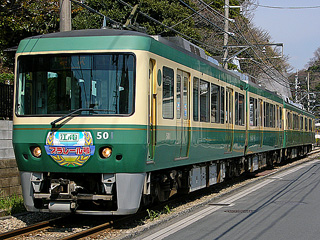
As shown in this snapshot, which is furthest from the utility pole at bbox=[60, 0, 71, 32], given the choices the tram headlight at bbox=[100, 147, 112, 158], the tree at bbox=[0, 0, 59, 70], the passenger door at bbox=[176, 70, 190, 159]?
the tree at bbox=[0, 0, 59, 70]

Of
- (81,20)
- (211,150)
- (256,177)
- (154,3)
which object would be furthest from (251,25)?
(211,150)

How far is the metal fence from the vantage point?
484 inches

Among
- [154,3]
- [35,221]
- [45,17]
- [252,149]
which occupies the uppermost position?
[154,3]

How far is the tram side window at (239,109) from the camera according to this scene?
15.3 meters

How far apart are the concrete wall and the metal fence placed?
0.98 m

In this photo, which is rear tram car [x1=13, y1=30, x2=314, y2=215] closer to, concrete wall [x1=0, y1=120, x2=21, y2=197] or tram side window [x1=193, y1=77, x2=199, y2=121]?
tram side window [x1=193, y1=77, x2=199, y2=121]

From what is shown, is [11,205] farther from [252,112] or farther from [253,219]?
[252,112]

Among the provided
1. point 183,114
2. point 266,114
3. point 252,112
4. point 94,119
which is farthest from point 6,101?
point 266,114

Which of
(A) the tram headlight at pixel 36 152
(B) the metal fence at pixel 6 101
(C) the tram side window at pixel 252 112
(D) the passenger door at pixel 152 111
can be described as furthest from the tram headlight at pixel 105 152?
(C) the tram side window at pixel 252 112

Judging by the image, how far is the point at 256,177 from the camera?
1891 cm

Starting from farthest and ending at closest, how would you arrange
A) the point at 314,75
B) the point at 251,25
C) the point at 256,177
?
the point at 314,75
the point at 251,25
the point at 256,177

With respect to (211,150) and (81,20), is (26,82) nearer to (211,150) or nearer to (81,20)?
(211,150)

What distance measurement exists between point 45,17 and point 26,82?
936cm

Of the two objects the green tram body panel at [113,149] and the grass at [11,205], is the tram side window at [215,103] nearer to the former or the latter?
the green tram body panel at [113,149]
